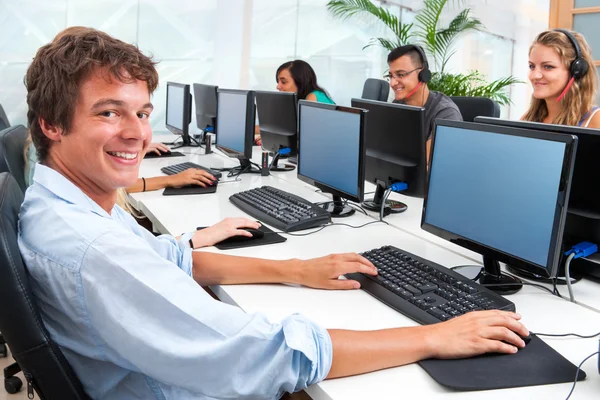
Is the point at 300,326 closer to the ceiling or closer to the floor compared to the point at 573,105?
closer to the floor

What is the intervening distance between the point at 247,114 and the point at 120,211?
1.65m

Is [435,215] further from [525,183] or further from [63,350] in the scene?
[63,350]

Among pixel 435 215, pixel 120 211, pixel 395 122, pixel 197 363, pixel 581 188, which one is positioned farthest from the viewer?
pixel 395 122

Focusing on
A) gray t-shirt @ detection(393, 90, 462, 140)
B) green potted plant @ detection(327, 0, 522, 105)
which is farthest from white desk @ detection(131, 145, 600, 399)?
green potted plant @ detection(327, 0, 522, 105)

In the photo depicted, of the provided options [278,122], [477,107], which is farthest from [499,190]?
[477,107]

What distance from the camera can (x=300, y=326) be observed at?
987 millimetres

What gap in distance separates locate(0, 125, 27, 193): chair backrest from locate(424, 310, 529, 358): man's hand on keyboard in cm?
127

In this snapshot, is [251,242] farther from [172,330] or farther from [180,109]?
[180,109]

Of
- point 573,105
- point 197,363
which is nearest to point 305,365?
point 197,363

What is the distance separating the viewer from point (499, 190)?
1.47 metres

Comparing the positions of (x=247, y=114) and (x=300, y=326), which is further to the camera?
(x=247, y=114)

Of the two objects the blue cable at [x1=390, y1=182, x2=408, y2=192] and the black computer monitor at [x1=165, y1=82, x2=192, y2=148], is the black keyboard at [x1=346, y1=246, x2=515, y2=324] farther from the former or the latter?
the black computer monitor at [x1=165, y1=82, x2=192, y2=148]

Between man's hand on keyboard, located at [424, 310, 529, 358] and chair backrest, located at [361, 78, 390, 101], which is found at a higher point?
chair backrest, located at [361, 78, 390, 101]

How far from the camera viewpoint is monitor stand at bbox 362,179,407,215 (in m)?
2.38
